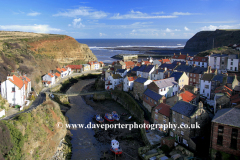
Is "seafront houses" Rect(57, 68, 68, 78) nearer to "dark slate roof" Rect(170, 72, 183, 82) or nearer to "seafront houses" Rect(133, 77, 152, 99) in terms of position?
"seafront houses" Rect(133, 77, 152, 99)

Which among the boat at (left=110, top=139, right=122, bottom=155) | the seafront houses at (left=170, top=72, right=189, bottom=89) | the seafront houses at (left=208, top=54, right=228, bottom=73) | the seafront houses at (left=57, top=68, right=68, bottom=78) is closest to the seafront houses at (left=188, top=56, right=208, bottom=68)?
the seafront houses at (left=208, top=54, right=228, bottom=73)

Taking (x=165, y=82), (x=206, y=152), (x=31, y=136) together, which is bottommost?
(x=206, y=152)

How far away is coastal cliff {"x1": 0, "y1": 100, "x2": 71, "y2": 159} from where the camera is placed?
1703cm

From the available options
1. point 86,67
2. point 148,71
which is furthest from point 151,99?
point 86,67

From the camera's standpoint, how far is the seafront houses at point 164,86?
107 ft

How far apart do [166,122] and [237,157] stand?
→ 8780 mm

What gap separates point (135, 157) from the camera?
853 inches

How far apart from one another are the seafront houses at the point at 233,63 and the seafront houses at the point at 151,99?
26.7m

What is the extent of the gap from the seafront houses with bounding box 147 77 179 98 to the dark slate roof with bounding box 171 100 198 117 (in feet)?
30.1

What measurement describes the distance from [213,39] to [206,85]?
333 ft

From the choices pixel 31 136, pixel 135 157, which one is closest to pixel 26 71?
pixel 31 136

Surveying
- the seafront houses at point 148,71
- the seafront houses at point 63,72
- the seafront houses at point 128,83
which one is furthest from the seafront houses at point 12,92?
the seafront houses at point 63,72

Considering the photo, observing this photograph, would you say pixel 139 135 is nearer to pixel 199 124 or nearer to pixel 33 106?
pixel 199 124

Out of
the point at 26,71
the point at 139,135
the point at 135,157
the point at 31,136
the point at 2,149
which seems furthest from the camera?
the point at 26,71
